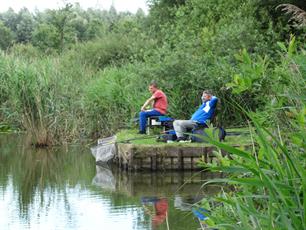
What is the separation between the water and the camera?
10.5m

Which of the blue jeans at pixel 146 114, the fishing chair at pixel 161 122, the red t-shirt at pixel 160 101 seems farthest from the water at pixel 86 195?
the red t-shirt at pixel 160 101

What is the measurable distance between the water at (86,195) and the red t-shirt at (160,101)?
1.88 m

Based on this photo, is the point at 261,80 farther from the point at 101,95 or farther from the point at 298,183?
the point at 101,95

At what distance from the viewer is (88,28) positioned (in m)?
55.8

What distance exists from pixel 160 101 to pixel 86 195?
503 centimetres

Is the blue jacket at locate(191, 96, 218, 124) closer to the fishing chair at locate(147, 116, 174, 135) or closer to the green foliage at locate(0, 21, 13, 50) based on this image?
the fishing chair at locate(147, 116, 174, 135)

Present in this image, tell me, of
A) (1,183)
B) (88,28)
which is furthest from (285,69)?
(88,28)

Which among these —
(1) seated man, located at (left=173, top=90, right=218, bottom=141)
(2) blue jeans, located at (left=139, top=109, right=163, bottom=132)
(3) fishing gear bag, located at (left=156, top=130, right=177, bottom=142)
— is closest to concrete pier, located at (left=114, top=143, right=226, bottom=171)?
(1) seated man, located at (left=173, top=90, right=218, bottom=141)

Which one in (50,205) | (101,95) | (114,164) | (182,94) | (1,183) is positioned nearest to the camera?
(50,205)

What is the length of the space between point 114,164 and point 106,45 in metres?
17.5

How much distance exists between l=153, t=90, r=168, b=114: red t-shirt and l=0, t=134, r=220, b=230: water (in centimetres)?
188

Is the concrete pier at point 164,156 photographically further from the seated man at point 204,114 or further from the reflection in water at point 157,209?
the reflection in water at point 157,209

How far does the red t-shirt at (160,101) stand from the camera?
695 inches

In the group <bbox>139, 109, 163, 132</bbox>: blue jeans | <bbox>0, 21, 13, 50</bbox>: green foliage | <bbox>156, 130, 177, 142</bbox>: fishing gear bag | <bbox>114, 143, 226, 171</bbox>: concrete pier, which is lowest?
<bbox>114, 143, 226, 171</bbox>: concrete pier
